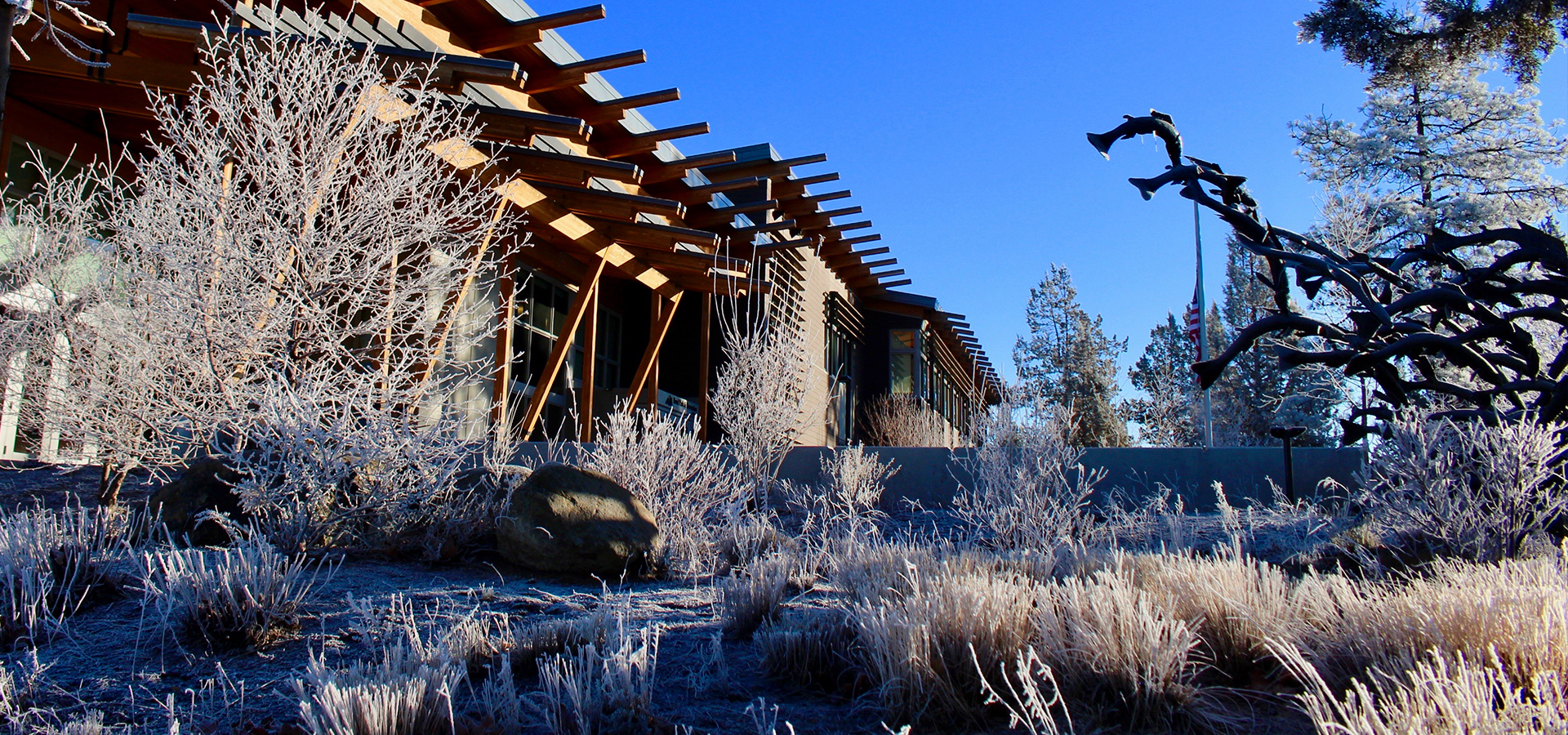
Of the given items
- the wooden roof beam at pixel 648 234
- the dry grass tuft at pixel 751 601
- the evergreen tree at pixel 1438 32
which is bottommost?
the dry grass tuft at pixel 751 601

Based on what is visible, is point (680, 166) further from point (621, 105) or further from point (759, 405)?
point (759, 405)

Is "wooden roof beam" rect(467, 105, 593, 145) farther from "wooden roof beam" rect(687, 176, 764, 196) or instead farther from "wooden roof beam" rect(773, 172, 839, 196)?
"wooden roof beam" rect(773, 172, 839, 196)

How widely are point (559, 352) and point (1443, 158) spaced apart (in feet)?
68.0

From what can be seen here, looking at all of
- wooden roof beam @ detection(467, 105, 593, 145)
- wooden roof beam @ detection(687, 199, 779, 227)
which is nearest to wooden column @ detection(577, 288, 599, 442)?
wooden roof beam @ detection(687, 199, 779, 227)

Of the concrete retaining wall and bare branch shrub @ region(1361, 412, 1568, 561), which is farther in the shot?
the concrete retaining wall

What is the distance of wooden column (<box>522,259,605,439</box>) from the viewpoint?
11.3m

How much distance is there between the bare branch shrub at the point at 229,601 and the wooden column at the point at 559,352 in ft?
23.2

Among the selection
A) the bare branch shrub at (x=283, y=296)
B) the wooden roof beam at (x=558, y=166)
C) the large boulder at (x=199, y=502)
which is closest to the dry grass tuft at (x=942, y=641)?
the bare branch shrub at (x=283, y=296)

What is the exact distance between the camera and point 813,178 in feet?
47.1

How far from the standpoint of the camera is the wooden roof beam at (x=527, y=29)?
360 inches

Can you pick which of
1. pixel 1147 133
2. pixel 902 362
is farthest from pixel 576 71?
pixel 902 362

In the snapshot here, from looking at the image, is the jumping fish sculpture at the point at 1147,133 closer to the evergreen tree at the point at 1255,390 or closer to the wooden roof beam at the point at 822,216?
the wooden roof beam at the point at 822,216

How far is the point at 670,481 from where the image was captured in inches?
297

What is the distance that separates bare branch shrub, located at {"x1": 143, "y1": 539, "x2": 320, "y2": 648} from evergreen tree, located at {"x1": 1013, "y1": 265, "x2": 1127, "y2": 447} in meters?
28.5
